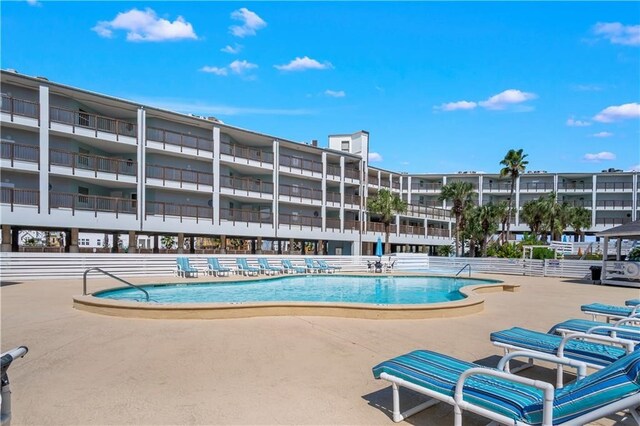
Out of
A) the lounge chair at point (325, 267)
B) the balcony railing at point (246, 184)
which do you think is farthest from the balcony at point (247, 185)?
the lounge chair at point (325, 267)

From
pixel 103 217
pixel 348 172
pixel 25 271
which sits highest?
pixel 348 172

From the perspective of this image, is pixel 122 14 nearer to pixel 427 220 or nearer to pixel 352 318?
pixel 352 318

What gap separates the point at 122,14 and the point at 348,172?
90.9 ft

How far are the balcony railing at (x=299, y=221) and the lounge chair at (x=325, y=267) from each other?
26.8 ft

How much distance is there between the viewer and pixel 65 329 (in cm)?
790

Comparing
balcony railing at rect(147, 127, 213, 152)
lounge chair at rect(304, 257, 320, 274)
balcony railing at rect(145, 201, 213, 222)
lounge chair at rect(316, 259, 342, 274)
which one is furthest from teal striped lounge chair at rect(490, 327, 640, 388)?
balcony railing at rect(147, 127, 213, 152)

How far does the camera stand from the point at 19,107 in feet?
75.6

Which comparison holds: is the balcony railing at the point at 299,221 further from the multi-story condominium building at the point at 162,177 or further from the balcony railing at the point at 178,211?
the balcony railing at the point at 178,211

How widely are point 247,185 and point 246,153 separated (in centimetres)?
252

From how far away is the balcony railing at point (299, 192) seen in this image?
34.5 meters

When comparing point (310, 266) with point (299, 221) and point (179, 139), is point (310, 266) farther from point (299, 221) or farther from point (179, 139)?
point (179, 139)

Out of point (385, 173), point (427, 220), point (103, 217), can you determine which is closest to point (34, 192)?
point (103, 217)

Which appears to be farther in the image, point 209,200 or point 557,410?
point 209,200

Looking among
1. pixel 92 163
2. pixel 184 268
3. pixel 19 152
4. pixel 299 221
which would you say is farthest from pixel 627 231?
pixel 19 152
